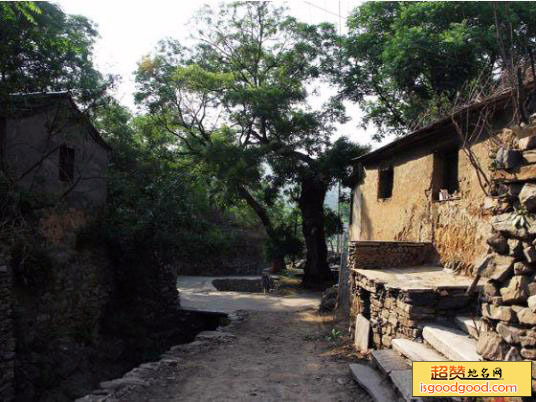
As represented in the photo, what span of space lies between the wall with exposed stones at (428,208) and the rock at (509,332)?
385cm

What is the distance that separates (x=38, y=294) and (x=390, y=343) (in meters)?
7.28

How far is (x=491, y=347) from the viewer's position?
11.3ft

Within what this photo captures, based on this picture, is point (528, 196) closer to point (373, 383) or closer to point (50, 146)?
point (373, 383)

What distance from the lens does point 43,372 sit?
8.09m

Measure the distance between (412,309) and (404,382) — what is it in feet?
4.71

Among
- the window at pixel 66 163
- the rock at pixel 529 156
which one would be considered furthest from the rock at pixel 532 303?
the window at pixel 66 163

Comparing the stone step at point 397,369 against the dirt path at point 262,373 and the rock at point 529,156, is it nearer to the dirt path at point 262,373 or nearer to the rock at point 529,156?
the dirt path at point 262,373

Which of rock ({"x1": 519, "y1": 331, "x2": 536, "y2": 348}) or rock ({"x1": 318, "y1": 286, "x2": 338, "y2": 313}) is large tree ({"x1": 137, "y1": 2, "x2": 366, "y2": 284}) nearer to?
rock ({"x1": 318, "y1": 286, "x2": 338, "y2": 313})

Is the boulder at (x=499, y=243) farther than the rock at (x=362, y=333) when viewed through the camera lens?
No

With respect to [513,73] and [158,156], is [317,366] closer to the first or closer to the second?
[513,73]

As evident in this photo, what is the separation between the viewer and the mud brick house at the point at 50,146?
29.8 feet

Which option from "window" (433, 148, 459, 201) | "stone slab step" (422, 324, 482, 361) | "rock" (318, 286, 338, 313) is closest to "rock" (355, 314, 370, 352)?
"stone slab step" (422, 324, 482, 361)

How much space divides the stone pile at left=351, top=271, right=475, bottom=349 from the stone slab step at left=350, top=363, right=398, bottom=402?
0.73 m

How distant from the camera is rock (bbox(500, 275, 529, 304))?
3.23 m
